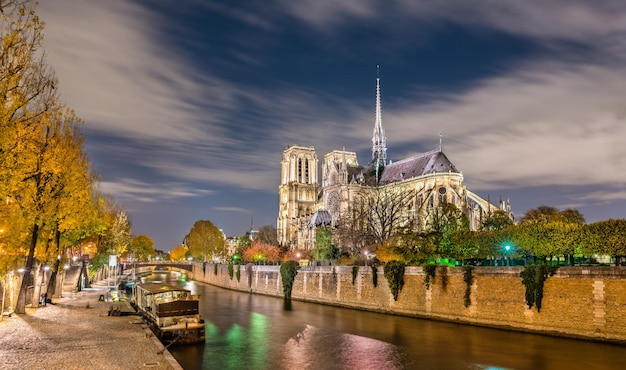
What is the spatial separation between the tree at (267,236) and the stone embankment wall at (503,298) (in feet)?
239

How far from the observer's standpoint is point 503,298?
96.1 feet

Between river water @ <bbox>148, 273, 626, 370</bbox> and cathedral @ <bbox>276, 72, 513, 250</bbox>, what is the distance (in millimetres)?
38269

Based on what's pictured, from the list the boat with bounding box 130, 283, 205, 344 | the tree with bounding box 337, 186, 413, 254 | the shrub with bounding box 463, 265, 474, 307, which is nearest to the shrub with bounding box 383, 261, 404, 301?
the shrub with bounding box 463, 265, 474, 307

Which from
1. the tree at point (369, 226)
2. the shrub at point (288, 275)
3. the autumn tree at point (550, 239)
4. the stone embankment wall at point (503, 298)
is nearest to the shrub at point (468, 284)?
the stone embankment wall at point (503, 298)

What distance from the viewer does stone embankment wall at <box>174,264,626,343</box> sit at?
24469 millimetres

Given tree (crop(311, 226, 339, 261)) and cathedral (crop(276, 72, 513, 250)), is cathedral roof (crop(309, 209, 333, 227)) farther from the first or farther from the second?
tree (crop(311, 226, 339, 261))

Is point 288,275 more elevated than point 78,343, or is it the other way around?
point 288,275

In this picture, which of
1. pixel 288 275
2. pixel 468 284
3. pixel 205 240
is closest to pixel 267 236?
pixel 205 240

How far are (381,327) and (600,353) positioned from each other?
40.8 ft

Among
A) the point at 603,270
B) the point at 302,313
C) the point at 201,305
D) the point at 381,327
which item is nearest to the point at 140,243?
the point at 201,305

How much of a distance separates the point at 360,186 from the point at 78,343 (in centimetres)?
8071

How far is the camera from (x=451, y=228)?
48469 mm

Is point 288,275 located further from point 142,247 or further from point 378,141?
point 142,247

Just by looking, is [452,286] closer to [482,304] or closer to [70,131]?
[482,304]
